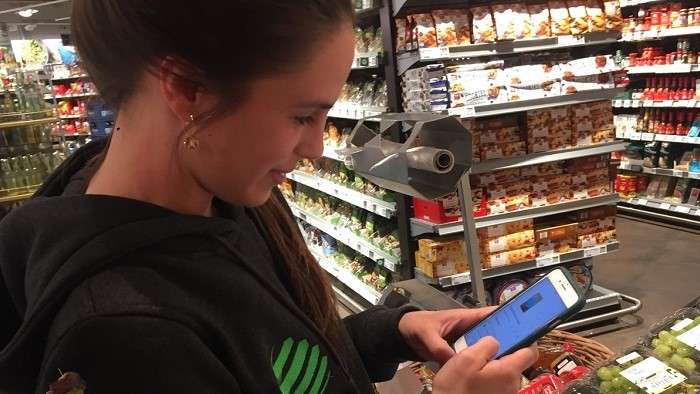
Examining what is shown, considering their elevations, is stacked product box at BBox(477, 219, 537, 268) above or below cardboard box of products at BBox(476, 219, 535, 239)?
below

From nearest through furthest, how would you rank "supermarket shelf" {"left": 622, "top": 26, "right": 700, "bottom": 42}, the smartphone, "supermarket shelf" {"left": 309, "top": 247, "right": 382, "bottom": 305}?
1. the smartphone
2. "supermarket shelf" {"left": 309, "top": 247, "right": 382, "bottom": 305}
3. "supermarket shelf" {"left": 622, "top": 26, "right": 700, "bottom": 42}

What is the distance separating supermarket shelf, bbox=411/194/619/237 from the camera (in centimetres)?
287

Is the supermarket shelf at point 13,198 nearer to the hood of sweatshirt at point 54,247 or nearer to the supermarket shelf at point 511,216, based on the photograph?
the supermarket shelf at point 511,216

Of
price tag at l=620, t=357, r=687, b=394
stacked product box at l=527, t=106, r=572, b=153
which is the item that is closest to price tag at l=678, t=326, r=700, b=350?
price tag at l=620, t=357, r=687, b=394

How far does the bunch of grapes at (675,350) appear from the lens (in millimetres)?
1382

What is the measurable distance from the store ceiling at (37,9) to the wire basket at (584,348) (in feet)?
22.0

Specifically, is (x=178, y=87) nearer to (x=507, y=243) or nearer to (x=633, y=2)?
(x=507, y=243)

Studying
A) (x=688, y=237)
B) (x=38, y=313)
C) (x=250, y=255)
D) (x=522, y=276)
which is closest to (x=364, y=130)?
(x=250, y=255)

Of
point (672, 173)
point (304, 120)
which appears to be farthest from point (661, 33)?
point (304, 120)

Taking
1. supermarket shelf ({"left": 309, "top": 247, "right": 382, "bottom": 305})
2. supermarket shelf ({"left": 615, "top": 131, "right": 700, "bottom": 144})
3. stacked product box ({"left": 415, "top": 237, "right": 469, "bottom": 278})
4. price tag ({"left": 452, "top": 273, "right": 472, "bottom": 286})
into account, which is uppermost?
supermarket shelf ({"left": 615, "top": 131, "right": 700, "bottom": 144})

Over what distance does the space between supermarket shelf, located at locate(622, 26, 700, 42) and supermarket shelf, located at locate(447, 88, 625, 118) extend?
2253mm

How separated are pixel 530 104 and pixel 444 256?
878mm

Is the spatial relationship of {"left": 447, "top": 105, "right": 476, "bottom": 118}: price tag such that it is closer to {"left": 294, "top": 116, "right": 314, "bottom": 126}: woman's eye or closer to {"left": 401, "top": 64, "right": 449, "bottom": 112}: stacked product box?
{"left": 401, "top": 64, "right": 449, "bottom": 112}: stacked product box

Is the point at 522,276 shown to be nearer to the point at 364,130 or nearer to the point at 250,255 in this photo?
the point at 364,130
